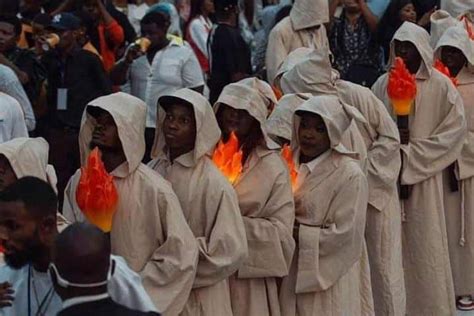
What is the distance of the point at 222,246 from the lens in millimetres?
7238

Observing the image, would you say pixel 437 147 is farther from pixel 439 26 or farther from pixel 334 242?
pixel 334 242

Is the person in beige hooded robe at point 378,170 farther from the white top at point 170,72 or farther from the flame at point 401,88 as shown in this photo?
the white top at point 170,72

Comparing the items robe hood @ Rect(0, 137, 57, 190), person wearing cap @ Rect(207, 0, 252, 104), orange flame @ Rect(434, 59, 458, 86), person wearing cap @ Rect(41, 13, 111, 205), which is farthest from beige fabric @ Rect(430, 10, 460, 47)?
robe hood @ Rect(0, 137, 57, 190)

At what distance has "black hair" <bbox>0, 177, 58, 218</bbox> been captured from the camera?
5801mm

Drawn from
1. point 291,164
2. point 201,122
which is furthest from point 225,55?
point 201,122

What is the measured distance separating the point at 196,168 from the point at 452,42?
4078mm

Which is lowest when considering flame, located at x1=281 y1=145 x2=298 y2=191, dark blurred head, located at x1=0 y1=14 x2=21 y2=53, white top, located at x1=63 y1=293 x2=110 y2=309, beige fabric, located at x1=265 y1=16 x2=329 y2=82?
beige fabric, located at x1=265 y1=16 x2=329 y2=82

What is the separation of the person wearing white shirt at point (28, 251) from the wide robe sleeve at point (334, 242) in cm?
244

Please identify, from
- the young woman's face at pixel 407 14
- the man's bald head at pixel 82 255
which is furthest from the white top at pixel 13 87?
the man's bald head at pixel 82 255

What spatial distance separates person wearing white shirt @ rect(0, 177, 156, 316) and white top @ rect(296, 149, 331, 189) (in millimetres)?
2562

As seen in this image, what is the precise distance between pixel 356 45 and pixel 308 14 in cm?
68

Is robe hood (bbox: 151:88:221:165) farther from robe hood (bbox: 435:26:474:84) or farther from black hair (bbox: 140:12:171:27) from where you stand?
black hair (bbox: 140:12:171:27)

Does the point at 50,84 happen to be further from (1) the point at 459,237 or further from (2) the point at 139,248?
(2) the point at 139,248

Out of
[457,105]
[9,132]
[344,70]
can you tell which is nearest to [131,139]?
[9,132]
